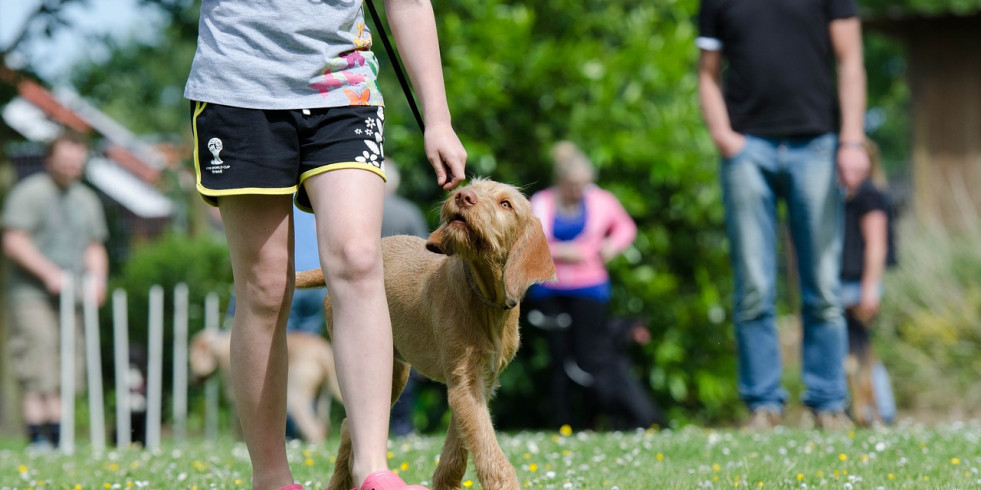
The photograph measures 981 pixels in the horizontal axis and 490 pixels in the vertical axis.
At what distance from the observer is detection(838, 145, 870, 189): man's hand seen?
20.8 ft

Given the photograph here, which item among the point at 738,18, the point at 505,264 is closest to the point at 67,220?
the point at 738,18

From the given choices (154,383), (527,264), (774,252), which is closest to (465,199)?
(527,264)

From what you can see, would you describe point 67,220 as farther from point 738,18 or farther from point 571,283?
point 738,18

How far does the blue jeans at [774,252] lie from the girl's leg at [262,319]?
11.9 ft

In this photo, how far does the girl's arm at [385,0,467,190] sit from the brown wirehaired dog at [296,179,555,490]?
20.8 inches

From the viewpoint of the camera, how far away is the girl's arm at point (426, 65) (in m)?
3.37

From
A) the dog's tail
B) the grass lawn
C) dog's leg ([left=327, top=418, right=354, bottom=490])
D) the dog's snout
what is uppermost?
the dog's snout

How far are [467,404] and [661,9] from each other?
804 cm

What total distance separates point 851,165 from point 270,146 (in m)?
4.11

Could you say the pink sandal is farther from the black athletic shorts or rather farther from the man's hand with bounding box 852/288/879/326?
the man's hand with bounding box 852/288/879/326

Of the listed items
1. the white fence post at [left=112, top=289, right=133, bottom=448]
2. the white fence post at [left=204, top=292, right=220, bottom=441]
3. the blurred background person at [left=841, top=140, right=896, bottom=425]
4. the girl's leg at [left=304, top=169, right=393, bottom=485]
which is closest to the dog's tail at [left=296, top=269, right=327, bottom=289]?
the girl's leg at [left=304, top=169, right=393, bottom=485]

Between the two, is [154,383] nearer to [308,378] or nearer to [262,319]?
[308,378]

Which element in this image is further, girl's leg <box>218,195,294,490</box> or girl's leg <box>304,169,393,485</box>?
girl's leg <box>218,195,294,490</box>

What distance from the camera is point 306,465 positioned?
524 centimetres
